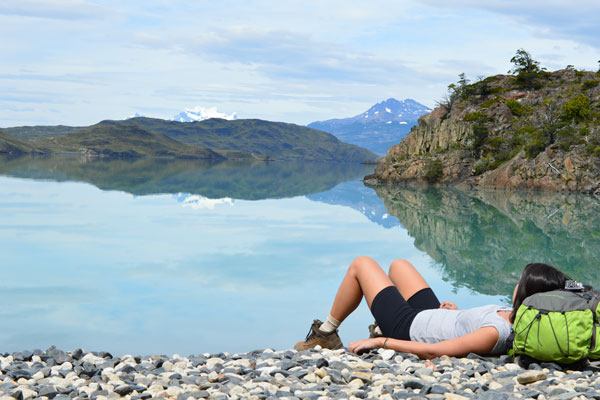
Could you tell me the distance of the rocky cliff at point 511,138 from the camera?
49.0 m

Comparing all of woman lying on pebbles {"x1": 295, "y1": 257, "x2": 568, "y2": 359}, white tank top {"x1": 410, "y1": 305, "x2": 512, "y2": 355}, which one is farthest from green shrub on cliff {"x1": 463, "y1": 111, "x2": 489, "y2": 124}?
white tank top {"x1": 410, "y1": 305, "x2": 512, "y2": 355}

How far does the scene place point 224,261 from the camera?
15.6 meters

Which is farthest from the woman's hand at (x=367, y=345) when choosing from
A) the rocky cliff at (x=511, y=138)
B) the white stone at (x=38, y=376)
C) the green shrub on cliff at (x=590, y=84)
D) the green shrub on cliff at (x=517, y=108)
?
the green shrub on cliff at (x=590, y=84)

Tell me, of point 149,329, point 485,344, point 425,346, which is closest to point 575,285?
point 485,344

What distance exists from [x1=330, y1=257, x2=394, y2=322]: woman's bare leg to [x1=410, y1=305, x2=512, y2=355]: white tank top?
0.54 meters

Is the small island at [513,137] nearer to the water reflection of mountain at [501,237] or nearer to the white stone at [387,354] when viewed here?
the water reflection of mountain at [501,237]

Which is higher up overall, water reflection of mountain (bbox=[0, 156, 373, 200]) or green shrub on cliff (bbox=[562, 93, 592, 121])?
green shrub on cliff (bbox=[562, 93, 592, 121])

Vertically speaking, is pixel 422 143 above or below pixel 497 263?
above

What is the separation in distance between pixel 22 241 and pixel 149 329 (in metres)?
10.5

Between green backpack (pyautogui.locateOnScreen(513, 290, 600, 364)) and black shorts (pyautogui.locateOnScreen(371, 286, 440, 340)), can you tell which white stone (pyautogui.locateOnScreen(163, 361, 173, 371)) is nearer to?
black shorts (pyautogui.locateOnScreen(371, 286, 440, 340))

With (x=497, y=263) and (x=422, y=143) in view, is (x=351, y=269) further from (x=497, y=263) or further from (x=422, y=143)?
(x=422, y=143)

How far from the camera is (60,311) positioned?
34.2 ft

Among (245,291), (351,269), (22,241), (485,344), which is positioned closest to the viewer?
(485,344)

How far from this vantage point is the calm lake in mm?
9461
